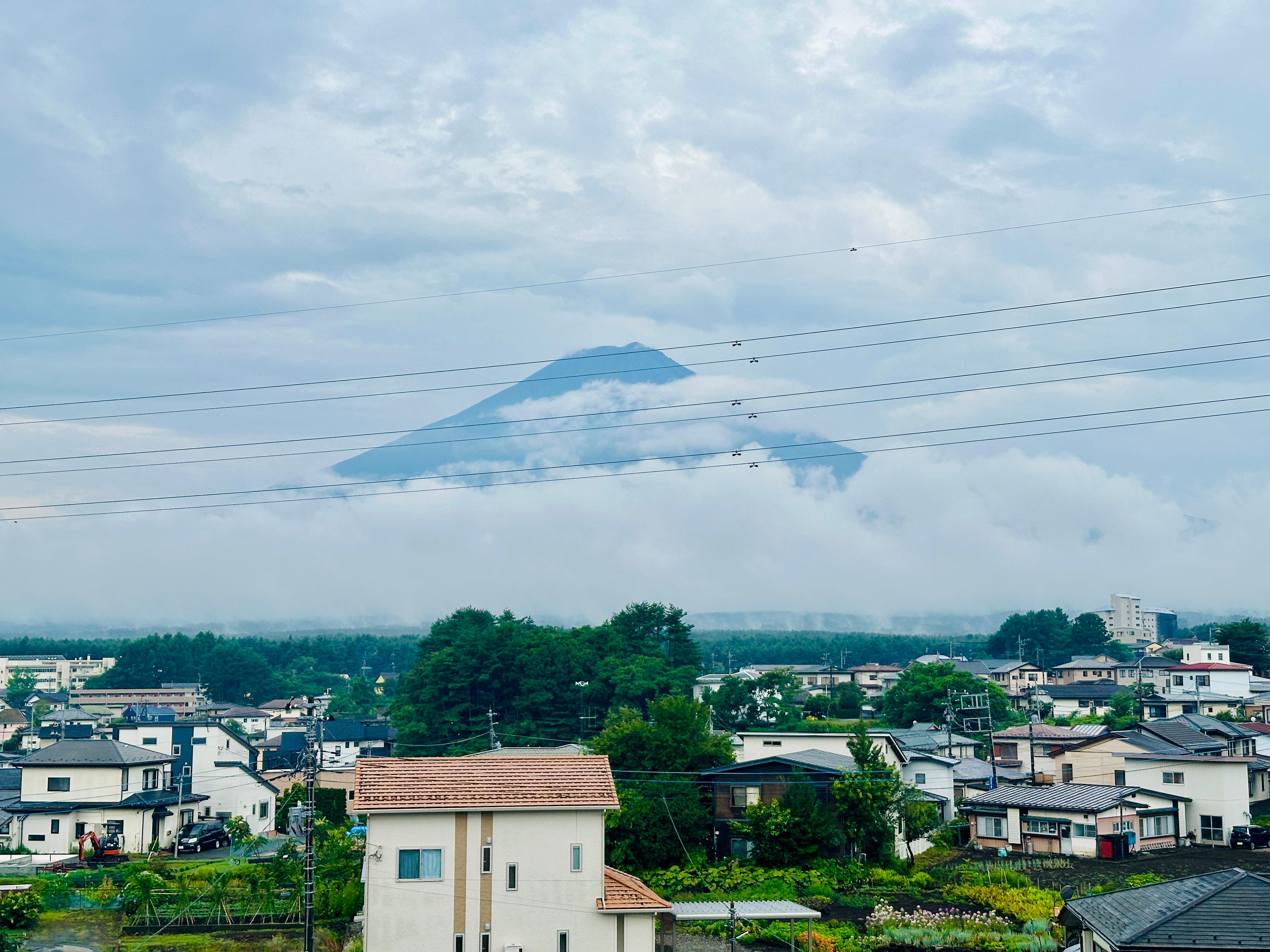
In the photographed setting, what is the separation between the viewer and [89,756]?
42.3m

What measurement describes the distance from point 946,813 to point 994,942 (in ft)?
67.2

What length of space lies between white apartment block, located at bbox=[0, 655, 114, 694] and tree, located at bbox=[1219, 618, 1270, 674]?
395ft

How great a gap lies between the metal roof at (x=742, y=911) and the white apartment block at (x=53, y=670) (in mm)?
127521

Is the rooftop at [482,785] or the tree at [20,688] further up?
the rooftop at [482,785]

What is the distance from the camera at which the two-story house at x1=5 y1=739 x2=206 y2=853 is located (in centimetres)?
4019

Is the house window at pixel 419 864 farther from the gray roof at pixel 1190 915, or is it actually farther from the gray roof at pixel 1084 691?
the gray roof at pixel 1084 691

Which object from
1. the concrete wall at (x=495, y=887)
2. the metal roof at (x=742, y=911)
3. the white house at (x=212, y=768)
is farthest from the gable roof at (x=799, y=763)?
the white house at (x=212, y=768)

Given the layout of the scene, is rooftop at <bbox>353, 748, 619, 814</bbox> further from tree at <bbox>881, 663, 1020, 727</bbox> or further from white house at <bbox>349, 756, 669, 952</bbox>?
tree at <bbox>881, 663, 1020, 727</bbox>

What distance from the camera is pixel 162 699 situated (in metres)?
106

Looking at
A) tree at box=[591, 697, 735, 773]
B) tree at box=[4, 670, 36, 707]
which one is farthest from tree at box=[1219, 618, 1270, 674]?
tree at box=[4, 670, 36, 707]

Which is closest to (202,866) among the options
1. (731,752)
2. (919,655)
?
(731,752)

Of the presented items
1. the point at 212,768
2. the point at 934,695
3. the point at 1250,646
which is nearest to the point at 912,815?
the point at 212,768

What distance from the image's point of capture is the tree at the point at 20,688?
11650 centimetres

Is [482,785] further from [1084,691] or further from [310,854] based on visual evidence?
[1084,691]
